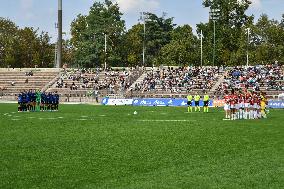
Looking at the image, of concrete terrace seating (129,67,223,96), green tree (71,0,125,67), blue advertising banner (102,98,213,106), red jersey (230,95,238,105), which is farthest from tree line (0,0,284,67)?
red jersey (230,95,238,105)

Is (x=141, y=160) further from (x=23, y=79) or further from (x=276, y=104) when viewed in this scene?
(x=23, y=79)

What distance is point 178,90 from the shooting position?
64688 mm

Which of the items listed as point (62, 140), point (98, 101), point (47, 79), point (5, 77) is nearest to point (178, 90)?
point (98, 101)

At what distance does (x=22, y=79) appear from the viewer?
260 ft

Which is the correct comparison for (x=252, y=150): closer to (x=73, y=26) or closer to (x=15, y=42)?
(x=15, y=42)

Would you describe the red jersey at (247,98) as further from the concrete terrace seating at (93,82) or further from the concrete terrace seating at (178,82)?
the concrete terrace seating at (93,82)

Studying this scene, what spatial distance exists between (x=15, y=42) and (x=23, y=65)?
16.0ft

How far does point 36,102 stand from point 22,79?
37.4 metres

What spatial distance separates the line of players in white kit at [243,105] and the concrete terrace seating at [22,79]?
45.5 m

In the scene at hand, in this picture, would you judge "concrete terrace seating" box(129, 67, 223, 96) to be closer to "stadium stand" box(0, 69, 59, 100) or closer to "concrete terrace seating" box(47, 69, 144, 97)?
"concrete terrace seating" box(47, 69, 144, 97)

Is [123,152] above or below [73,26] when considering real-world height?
below

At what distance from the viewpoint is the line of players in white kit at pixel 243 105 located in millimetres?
31422

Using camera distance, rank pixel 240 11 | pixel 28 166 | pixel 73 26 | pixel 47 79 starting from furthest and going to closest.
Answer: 1. pixel 73 26
2. pixel 240 11
3. pixel 47 79
4. pixel 28 166

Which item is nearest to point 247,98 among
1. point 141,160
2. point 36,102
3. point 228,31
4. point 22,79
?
point 36,102
